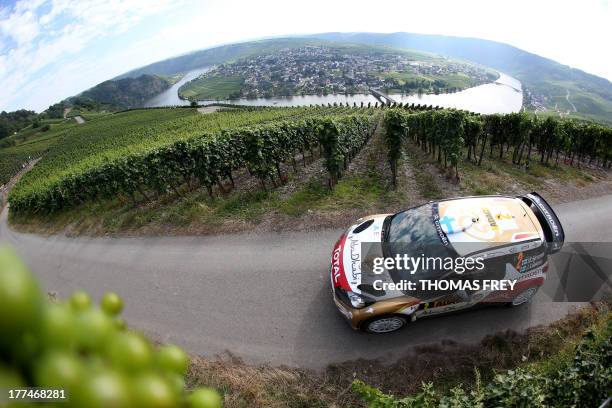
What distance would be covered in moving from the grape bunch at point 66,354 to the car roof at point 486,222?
7416 mm

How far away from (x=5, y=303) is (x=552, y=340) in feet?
31.7

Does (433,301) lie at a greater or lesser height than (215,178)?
lesser

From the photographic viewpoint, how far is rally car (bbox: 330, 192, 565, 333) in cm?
709

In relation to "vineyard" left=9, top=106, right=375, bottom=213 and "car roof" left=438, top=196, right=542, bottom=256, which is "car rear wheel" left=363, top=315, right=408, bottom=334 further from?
"vineyard" left=9, top=106, right=375, bottom=213

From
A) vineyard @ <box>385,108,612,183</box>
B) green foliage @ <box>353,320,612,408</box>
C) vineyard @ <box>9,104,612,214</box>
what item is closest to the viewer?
green foliage @ <box>353,320,612,408</box>

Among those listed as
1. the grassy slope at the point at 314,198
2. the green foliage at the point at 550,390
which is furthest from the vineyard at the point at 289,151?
the green foliage at the point at 550,390

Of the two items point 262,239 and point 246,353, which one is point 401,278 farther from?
point 262,239

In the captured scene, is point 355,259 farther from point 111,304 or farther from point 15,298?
point 15,298

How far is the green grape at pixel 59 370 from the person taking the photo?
0.72 metres

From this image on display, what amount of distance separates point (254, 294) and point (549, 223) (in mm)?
7962

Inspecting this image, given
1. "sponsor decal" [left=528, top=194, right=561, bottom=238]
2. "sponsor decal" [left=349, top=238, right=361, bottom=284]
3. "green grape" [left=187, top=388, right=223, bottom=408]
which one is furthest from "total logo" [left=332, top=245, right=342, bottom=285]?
"green grape" [left=187, top=388, right=223, bottom=408]

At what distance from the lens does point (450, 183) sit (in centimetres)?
1616

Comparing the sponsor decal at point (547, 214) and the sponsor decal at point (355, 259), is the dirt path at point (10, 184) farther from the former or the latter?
the sponsor decal at point (547, 214)

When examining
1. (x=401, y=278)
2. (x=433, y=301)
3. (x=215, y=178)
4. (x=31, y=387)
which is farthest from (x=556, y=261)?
(x=215, y=178)
